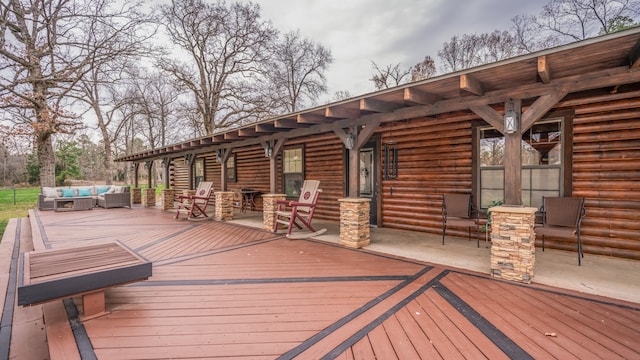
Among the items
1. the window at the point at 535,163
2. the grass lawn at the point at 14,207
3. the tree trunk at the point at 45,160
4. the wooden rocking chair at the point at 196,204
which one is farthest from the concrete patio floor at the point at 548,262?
the tree trunk at the point at 45,160

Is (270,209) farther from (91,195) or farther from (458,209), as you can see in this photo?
(91,195)

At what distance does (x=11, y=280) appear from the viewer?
3.00 meters

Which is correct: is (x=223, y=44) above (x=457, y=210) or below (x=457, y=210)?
above

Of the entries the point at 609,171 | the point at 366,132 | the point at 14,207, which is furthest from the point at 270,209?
the point at 14,207

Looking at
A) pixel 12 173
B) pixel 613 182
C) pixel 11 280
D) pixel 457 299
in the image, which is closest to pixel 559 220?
pixel 613 182

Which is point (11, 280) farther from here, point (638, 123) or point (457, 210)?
point (638, 123)

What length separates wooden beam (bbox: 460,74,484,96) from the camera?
112 inches

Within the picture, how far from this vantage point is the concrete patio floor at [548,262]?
2.68m

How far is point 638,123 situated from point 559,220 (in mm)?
1464

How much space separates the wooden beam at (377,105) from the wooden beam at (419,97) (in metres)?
0.46

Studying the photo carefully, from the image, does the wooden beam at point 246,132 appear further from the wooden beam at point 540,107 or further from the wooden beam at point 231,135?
the wooden beam at point 540,107

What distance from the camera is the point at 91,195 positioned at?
10.9m

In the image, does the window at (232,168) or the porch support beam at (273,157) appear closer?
the porch support beam at (273,157)

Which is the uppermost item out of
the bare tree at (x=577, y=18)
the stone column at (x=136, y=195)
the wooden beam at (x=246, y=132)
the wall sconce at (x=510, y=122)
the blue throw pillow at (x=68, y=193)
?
the bare tree at (x=577, y=18)
